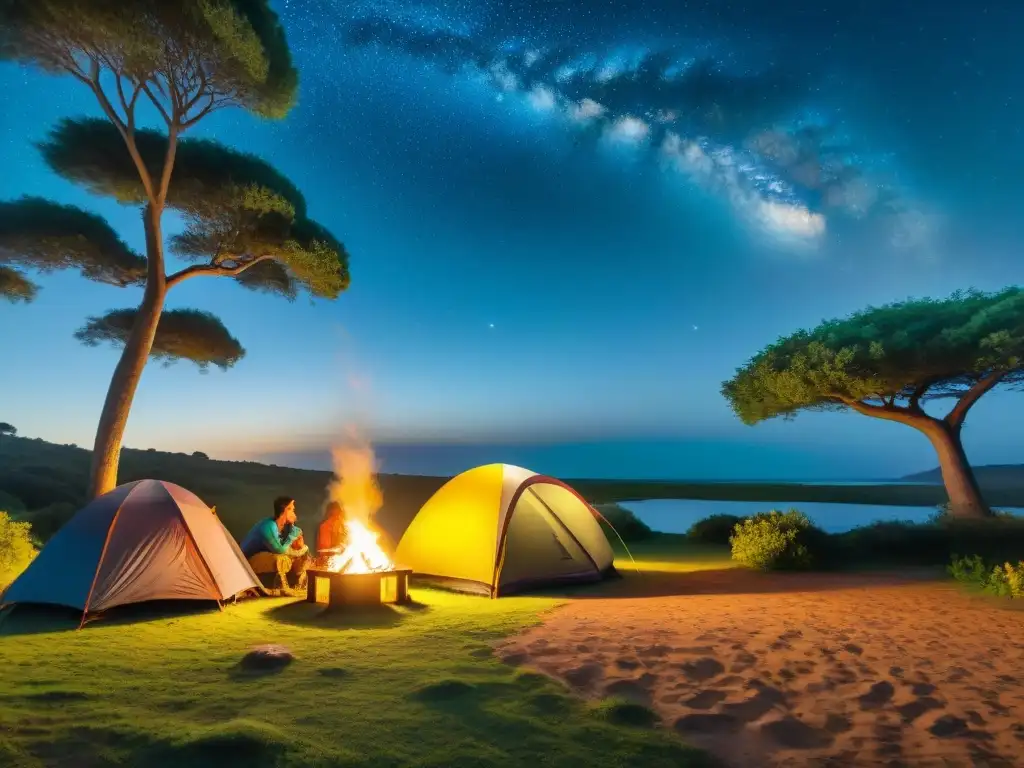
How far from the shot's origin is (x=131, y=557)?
9.28 m

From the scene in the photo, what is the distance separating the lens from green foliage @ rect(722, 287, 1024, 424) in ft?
58.7

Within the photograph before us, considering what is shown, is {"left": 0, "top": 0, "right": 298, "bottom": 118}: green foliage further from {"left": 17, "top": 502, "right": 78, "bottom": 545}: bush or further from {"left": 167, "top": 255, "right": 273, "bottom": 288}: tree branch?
{"left": 17, "top": 502, "right": 78, "bottom": 545}: bush

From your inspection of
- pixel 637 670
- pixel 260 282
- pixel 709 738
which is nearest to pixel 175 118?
pixel 260 282

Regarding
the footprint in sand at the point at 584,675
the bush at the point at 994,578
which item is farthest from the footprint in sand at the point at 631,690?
the bush at the point at 994,578

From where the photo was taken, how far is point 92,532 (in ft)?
30.2

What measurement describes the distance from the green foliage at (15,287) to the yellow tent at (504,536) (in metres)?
10.5

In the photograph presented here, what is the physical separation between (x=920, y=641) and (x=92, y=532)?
416 inches

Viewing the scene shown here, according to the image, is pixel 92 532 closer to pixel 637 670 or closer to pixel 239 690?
pixel 239 690

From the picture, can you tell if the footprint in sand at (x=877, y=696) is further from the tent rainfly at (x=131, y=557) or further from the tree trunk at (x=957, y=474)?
the tree trunk at (x=957, y=474)

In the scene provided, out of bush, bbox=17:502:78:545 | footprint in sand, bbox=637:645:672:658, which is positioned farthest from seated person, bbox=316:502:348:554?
bush, bbox=17:502:78:545

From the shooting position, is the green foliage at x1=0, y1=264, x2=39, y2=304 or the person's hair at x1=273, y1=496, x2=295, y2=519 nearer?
the person's hair at x1=273, y1=496, x2=295, y2=519

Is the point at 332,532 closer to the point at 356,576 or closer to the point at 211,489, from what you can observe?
the point at 356,576

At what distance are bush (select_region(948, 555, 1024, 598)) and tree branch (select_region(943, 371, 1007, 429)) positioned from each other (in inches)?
289

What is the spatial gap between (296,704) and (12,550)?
947 centimetres
